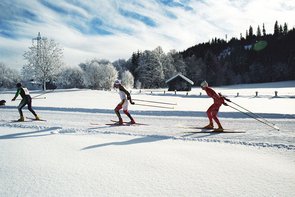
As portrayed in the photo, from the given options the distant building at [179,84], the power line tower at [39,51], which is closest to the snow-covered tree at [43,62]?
the power line tower at [39,51]

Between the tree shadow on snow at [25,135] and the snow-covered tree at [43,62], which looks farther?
the snow-covered tree at [43,62]

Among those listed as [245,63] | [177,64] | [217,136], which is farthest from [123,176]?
[245,63]

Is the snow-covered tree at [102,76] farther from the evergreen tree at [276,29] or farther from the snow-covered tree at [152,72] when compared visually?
the evergreen tree at [276,29]

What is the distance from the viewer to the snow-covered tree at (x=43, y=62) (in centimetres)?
4125

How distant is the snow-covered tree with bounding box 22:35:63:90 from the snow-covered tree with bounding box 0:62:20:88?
55506 mm

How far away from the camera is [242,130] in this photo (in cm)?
885

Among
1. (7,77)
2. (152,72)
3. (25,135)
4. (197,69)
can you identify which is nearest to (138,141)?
(25,135)

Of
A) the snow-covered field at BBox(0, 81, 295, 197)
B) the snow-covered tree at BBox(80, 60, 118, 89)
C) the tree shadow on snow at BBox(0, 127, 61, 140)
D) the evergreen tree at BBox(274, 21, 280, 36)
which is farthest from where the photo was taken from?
the evergreen tree at BBox(274, 21, 280, 36)

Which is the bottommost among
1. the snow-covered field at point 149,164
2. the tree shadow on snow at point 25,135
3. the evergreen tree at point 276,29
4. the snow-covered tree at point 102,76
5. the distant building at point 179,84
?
the snow-covered field at point 149,164

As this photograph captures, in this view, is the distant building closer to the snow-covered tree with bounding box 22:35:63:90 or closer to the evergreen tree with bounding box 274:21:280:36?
the snow-covered tree with bounding box 22:35:63:90

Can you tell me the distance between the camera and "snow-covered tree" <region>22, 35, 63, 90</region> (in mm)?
41250

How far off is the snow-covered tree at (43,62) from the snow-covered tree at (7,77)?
55506 millimetres

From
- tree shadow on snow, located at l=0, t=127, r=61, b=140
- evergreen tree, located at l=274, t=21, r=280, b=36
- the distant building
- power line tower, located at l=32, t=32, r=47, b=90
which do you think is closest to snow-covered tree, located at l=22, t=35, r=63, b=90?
power line tower, located at l=32, t=32, r=47, b=90

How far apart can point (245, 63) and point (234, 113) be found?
84223mm
